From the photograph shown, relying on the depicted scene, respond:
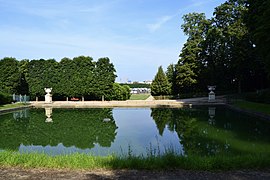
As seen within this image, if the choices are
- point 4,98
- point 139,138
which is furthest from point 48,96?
point 139,138

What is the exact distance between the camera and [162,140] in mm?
10547

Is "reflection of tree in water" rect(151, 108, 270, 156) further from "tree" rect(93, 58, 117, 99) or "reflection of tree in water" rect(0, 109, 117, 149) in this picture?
"tree" rect(93, 58, 117, 99)

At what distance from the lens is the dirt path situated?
470cm

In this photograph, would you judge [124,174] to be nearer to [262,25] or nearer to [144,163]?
[144,163]

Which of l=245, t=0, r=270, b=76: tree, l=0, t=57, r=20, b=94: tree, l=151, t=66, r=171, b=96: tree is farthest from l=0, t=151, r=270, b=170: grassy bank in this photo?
l=151, t=66, r=171, b=96: tree

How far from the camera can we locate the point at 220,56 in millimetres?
30562

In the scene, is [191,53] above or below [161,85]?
above

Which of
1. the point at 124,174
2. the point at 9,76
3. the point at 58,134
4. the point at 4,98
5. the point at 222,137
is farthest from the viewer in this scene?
the point at 9,76

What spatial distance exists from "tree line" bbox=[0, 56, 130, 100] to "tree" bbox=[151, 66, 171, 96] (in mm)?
8013

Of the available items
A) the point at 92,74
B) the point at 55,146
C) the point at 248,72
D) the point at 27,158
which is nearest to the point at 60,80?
the point at 92,74

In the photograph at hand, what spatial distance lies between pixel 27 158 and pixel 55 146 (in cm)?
425

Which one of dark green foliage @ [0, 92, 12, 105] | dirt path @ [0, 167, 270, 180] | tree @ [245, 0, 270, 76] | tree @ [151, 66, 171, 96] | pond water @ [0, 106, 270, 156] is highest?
tree @ [245, 0, 270, 76]

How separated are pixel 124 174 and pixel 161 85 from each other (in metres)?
33.0

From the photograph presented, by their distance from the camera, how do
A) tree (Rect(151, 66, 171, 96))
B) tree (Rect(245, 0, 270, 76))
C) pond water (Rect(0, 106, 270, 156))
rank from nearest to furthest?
1. pond water (Rect(0, 106, 270, 156))
2. tree (Rect(245, 0, 270, 76))
3. tree (Rect(151, 66, 171, 96))
